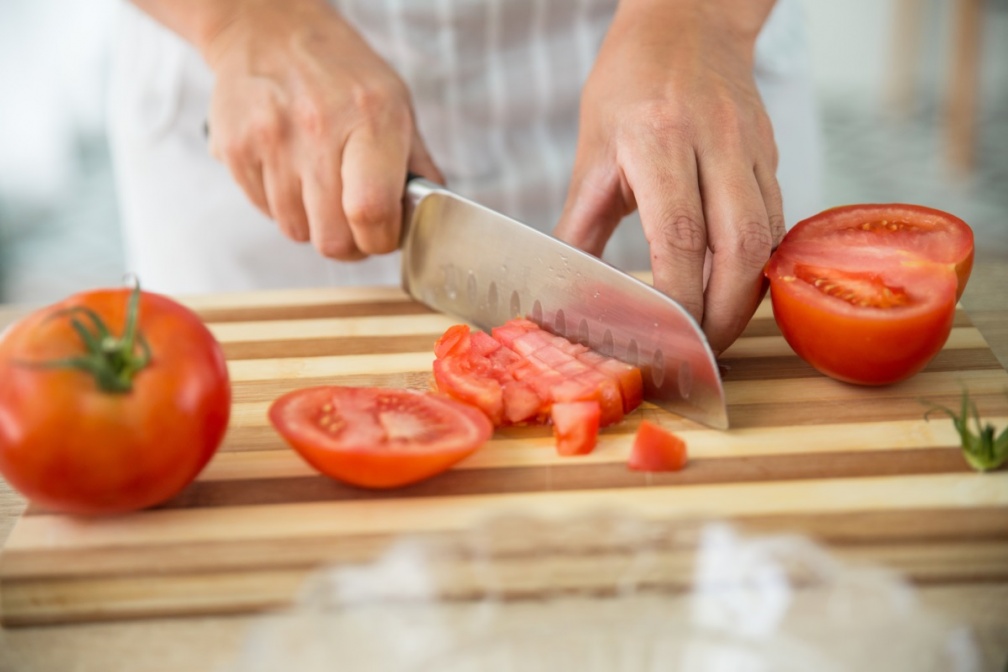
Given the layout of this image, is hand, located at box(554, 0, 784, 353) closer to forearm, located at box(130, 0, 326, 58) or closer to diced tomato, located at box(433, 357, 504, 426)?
diced tomato, located at box(433, 357, 504, 426)

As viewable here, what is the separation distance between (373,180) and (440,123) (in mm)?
389

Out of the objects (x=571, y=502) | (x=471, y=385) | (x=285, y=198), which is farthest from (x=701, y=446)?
(x=285, y=198)

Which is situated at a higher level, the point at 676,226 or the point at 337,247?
the point at 676,226

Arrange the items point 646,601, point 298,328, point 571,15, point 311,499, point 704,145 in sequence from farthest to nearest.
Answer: point 571,15
point 298,328
point 704,145
point 311,499
point 646,601

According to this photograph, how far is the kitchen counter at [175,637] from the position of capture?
1019 mm

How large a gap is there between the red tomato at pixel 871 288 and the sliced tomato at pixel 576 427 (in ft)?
1.06

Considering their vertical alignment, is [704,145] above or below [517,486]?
above

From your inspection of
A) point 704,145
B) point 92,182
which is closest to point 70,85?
point 92,182

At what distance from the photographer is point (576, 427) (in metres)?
1.25

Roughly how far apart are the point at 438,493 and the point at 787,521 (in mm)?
393

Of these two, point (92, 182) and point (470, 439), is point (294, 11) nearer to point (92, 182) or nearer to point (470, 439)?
point (470, 439)

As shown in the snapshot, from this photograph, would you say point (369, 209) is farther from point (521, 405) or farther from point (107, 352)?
point (107, 352)

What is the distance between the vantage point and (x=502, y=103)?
6.37 feet

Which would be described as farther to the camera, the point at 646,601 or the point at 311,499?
the point at 311,499
